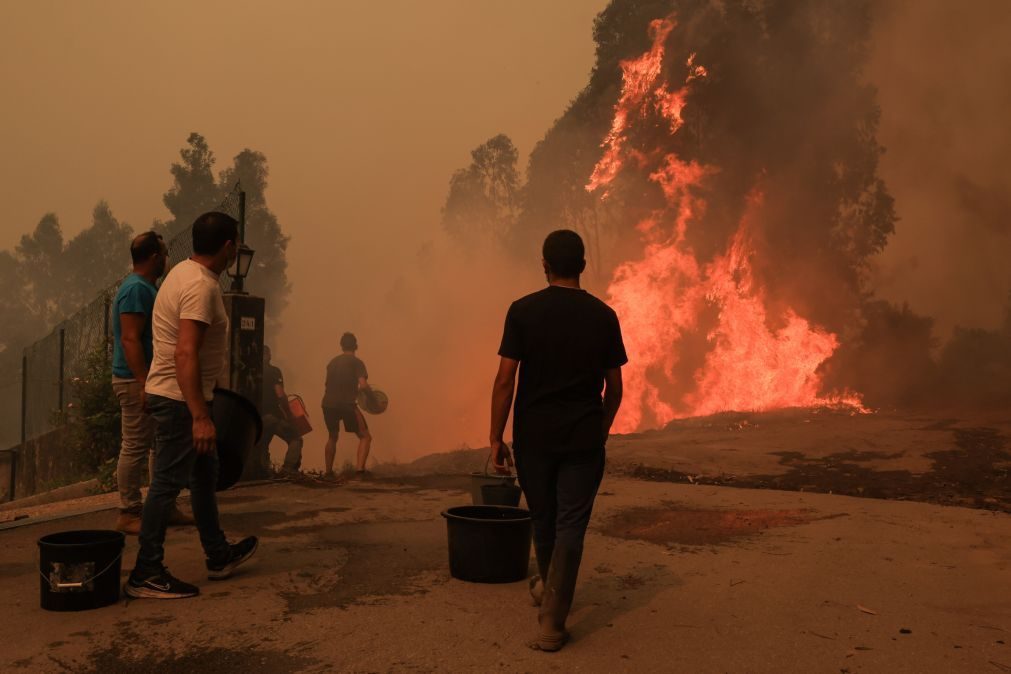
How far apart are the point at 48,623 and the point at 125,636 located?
1.80 ft

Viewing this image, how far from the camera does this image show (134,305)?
18.8 feet

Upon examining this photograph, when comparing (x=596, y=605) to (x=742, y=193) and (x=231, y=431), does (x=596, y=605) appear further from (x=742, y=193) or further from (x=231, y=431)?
(x=742, y=193)

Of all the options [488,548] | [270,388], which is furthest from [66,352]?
[488,548]

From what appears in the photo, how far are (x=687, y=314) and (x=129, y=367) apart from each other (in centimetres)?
1958

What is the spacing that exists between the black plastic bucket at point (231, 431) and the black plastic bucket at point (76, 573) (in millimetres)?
729

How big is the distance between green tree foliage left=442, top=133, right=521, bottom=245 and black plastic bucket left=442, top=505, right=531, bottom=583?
159 feet

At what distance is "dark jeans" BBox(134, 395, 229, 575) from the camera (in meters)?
4.60

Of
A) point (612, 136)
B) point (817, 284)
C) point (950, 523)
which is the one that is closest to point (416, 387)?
point (612, 136)

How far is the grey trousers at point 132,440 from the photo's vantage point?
6.20 m

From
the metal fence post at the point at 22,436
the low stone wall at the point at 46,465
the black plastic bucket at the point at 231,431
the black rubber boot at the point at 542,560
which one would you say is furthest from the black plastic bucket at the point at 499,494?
the metal fence post at the point at 22,436

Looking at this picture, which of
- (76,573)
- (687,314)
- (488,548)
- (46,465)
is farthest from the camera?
(687,314)

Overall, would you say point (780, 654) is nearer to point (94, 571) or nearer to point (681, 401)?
point (94, 571)

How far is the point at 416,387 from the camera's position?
4119 cm

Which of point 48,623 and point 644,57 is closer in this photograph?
point 48,623
